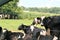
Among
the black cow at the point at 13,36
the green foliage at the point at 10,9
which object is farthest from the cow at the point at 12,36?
the green foliage at the point at 10,9

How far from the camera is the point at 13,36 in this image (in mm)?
7031

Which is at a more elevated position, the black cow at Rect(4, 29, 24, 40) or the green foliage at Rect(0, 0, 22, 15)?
the black cow at Rect(4, 29, 24, 40)

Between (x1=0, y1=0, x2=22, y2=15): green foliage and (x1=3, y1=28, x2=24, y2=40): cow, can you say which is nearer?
(x1=3, y1=28, x2=24, y2=40): cow

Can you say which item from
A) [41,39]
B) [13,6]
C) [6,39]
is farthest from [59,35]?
[13,6]

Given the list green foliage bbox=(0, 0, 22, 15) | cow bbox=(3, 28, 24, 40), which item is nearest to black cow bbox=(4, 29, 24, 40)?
cow bbox=(3, 28, 24, 40)

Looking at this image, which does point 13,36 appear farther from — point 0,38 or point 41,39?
point 41,39

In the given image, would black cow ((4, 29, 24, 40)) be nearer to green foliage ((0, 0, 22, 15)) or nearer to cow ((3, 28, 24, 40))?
cow ((3, 28, 24, 40))

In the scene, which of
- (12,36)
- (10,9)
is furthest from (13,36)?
(10,9)

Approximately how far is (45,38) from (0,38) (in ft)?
5.58

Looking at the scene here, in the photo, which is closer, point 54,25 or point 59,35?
point 59,35

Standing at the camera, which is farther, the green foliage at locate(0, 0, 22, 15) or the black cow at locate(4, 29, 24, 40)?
the green foliage at locate(0, 0, 22, 15)

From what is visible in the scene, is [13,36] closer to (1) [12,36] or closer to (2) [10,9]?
(1) [12,36]

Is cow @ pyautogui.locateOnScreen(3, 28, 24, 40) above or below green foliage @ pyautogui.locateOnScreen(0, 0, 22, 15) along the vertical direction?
above

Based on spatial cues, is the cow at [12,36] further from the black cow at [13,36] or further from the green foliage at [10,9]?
the green foliage at [10,9]
